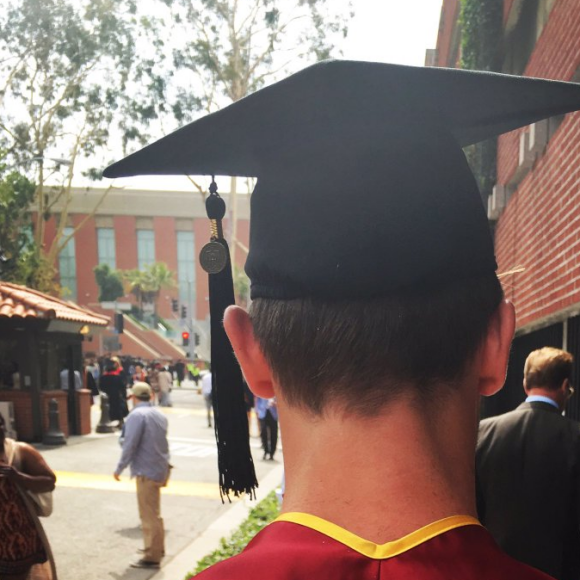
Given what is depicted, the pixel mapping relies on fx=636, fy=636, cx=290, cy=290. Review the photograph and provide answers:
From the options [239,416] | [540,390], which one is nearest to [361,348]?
[239,416]

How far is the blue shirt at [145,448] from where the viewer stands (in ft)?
19.9

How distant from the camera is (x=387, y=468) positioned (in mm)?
859

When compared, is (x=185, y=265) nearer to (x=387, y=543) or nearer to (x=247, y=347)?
(x=247, y=347)

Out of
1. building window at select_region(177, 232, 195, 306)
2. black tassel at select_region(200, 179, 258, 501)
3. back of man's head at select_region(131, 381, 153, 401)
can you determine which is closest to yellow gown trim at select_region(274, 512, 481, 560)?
black tassel at select_region(200, 179, 258, 501)

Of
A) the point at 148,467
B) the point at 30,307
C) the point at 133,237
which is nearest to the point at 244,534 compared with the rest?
the point at 148,467

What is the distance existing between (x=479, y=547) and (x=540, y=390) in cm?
276

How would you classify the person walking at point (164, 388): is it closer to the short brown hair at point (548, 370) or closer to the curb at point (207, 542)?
the curb at point (207, 542)

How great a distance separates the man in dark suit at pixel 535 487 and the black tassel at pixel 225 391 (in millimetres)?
1837

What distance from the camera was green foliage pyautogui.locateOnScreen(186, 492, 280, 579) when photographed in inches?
223

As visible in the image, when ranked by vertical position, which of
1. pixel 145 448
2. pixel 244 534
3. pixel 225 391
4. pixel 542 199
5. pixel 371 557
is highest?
pixel 542 199

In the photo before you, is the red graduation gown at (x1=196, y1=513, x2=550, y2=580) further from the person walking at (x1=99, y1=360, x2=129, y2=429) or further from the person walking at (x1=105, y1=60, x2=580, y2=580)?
the person walking at (x1=99, y1=360, x2=129, y2=429)

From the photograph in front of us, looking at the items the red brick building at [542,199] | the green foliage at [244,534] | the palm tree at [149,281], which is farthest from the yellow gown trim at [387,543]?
the palm tree at [149,281]

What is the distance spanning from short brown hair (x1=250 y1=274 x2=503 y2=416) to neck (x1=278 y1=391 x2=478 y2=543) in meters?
0.03

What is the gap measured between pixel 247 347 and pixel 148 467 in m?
5.45
